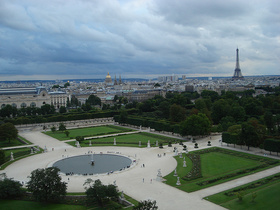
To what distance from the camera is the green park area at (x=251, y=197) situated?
25.1 meters

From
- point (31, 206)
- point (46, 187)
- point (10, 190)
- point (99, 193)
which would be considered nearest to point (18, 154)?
point (10, 190)

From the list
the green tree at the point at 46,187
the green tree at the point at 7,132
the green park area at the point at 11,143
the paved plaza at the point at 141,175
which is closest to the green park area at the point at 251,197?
the paved plaza at the point at 141,175

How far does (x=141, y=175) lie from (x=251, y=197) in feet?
42.4

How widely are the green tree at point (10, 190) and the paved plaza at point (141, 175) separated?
484 cm

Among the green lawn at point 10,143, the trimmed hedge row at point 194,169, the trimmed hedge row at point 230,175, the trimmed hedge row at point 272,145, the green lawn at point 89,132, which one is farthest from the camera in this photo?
the green lawn at point 89,132

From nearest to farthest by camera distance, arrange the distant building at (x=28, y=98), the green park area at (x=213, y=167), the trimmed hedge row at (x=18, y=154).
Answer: the green park area at (x=213, y=167) < the trimmed hedge row at (x=18, y=154) < the distant building at (x=28, y=98)

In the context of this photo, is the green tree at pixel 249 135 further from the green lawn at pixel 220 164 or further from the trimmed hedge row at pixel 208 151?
the green lawn at pixel 220 164

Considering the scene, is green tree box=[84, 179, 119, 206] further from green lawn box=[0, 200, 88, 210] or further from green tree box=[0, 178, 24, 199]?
green tree box=[0, 178, 24, 199]

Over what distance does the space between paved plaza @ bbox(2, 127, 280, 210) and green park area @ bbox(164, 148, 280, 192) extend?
3.43 ft

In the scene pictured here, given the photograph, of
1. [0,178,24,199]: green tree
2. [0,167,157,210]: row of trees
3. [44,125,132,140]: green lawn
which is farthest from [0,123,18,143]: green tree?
[0,167,157,210]: row of trees

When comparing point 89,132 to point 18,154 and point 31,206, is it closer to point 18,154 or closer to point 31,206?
point 18,154

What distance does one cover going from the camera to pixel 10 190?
27.4m

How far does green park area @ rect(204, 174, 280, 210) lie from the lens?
82.3ft

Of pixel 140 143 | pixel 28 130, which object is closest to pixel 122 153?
pixel 140 143
